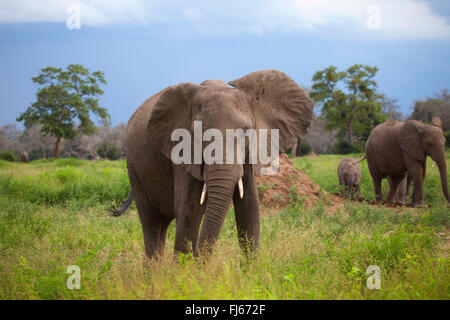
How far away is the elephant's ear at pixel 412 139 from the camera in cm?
1312

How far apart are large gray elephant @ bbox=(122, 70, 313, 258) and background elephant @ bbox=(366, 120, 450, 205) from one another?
921 centimetres

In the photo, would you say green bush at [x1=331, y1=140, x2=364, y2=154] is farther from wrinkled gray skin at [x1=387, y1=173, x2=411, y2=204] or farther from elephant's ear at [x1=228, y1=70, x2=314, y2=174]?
elephant's ear at [x1=228, y1=70, x2=314, y2=174]

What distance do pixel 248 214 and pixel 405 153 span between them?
10159 millimetres

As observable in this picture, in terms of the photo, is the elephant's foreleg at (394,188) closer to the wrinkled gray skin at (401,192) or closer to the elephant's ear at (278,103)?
the wrinkled gray skin at (401,192)

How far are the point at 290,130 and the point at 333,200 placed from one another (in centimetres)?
754

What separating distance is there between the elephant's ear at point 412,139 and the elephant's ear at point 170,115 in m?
10.4

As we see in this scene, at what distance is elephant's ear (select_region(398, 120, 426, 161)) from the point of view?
1312 cm

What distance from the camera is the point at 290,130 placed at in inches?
198

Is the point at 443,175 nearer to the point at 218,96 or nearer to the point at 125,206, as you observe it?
the point at 125,206

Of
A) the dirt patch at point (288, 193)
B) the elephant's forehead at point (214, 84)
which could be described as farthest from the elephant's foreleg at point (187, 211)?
the dirt patch at point (288, 193)

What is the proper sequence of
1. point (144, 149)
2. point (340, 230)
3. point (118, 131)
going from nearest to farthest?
point (144, 149) < point (340, 230) < point (118, 131)
